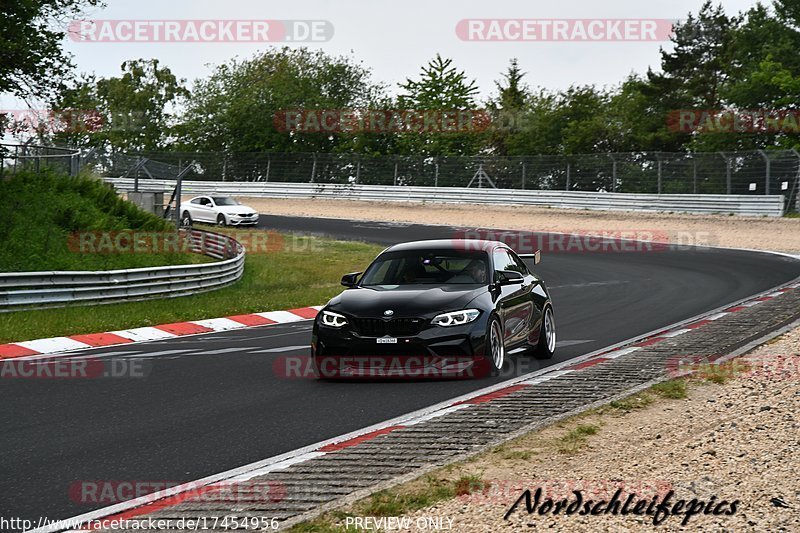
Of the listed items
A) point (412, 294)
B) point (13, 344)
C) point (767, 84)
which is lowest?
point (13, 344)

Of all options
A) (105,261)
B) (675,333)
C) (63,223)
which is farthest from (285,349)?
(63,223)

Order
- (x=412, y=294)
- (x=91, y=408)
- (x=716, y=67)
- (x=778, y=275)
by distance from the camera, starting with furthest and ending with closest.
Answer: (x=716, y=67) → (x=778, y=275) → (x=412, y=294) → (x=91, y=408)

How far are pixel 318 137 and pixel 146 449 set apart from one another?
210 feet

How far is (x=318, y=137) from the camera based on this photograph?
7088 cm

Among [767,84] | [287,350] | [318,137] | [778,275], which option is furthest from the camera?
[318,137]

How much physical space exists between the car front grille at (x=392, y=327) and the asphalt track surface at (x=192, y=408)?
54 centimetres

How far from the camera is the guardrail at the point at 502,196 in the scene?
41594mm

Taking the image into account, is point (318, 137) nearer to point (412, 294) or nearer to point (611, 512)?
point (412, 294)

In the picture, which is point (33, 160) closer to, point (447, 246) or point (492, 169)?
point (447, 246)

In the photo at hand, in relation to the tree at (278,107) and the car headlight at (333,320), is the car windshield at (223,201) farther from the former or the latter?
the car headlight at (333,320)

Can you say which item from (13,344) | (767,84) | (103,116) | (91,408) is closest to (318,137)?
(767,84)

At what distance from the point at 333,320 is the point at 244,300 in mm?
11422

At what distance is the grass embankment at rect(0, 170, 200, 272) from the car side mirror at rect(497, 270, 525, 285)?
1314 cm

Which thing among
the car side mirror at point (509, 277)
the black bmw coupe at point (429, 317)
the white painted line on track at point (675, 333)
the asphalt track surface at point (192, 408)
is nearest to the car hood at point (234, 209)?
the asphalt track surface at point (192, 408)
